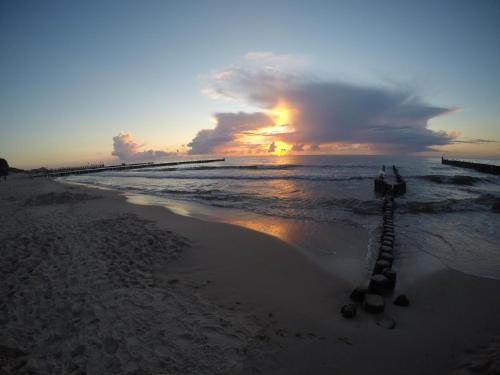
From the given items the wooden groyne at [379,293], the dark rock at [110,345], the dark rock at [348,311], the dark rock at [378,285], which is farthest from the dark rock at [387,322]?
the dark rock at [110,345]

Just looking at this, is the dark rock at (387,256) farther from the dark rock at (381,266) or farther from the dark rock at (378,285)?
the dark rock at (378,285)

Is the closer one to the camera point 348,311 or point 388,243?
point 348,311

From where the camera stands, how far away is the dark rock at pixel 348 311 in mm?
4172

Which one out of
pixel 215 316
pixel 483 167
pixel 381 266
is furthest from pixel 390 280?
pixel 483 167

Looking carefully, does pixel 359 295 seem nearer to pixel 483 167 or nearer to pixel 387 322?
pixel 387 322

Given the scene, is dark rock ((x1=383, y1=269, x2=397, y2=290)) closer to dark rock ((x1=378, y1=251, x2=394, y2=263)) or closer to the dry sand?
the dry sand

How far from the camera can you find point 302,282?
544 centimetres

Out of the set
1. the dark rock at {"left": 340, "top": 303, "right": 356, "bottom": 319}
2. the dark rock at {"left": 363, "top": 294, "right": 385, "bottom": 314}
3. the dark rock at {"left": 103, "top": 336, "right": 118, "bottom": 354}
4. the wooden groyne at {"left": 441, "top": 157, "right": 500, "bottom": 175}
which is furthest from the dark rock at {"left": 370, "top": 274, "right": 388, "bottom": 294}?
the wooden groyne at {"left": 441, "top": 157, "right": 500, "bottom": 175}

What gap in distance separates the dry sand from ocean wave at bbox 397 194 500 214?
8879 mm

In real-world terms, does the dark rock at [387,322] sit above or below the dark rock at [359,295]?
below

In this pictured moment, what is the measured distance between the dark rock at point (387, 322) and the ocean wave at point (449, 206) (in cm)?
1112

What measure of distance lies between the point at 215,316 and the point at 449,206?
15.7 metres

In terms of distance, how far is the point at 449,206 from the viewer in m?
14.1

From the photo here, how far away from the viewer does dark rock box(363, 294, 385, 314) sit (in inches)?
168
